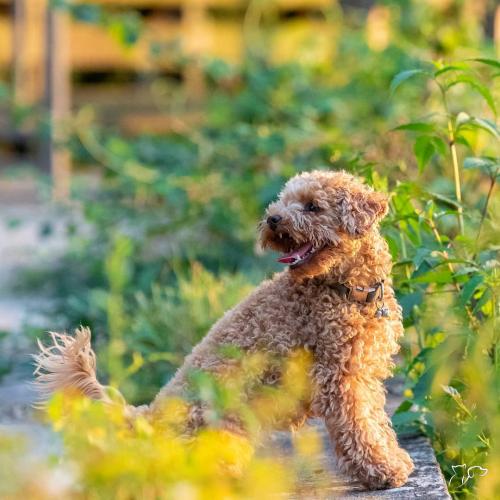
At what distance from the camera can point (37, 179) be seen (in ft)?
24.0

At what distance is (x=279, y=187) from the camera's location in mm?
6250

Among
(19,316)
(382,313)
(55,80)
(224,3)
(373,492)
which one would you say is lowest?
(19,316)

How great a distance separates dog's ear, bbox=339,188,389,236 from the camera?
322 cm

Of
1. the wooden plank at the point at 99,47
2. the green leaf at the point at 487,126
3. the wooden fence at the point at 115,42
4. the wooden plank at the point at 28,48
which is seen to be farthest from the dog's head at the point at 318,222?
the wooden plank at the point at 99,47

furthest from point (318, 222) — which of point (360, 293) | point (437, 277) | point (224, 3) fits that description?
point (224, 3)

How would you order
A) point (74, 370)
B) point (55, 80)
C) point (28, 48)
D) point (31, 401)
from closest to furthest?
point (74, 370)
point (31, 401)
point (55, 80)
point (28, 48)

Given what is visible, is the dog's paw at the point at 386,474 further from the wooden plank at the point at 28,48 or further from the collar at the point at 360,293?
the wooden plank at the point at 28,48

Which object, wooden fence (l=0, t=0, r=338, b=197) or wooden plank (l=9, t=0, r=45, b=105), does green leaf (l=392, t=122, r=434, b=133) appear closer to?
wooden fence (l=0, t=0, r=338, b=197)

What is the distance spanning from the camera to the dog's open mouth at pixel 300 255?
3.20 metres

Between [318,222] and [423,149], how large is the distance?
651 mm

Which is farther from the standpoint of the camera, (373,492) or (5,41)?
(5,41)

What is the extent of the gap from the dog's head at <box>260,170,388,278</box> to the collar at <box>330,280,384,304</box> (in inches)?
3.1

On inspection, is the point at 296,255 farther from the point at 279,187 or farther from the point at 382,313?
the point at 279,187

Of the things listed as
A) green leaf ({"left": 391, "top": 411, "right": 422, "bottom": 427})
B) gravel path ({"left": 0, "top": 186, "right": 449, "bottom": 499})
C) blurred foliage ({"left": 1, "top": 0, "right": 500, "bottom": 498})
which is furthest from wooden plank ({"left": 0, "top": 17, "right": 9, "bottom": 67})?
green leaf ({"left": 391, "top": 411, "right": 422, "bottom": 427})
